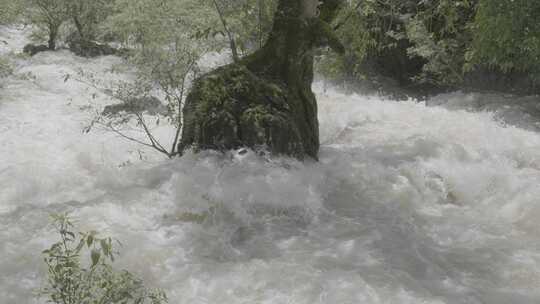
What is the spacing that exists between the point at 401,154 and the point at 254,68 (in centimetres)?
277

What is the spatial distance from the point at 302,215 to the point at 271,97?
6.31 feet

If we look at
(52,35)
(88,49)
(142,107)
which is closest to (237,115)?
(142,107)

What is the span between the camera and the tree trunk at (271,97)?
6660 mm

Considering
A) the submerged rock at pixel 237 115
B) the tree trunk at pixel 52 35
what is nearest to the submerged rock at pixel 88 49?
the tree trunk at pixel 52 35

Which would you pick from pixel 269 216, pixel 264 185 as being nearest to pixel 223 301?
pixel 269 216

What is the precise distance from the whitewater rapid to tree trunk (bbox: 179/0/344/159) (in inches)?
13.6

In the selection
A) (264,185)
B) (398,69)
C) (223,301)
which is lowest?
(223,301)

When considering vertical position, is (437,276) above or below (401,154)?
below

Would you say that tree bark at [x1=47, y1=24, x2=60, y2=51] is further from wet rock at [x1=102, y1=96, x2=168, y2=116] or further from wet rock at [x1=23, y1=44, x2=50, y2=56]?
wet rock at [x1=102, y1=96, x2=168, y2=116]

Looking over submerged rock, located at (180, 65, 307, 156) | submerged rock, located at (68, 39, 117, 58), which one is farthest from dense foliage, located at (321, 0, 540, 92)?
submerged rock, located at (68, 39, 117, 58)

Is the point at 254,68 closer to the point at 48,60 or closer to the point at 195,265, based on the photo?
the point at 195,265

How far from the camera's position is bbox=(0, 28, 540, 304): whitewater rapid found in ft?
14.4

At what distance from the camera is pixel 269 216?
5.83 metres

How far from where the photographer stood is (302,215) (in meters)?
5.90
